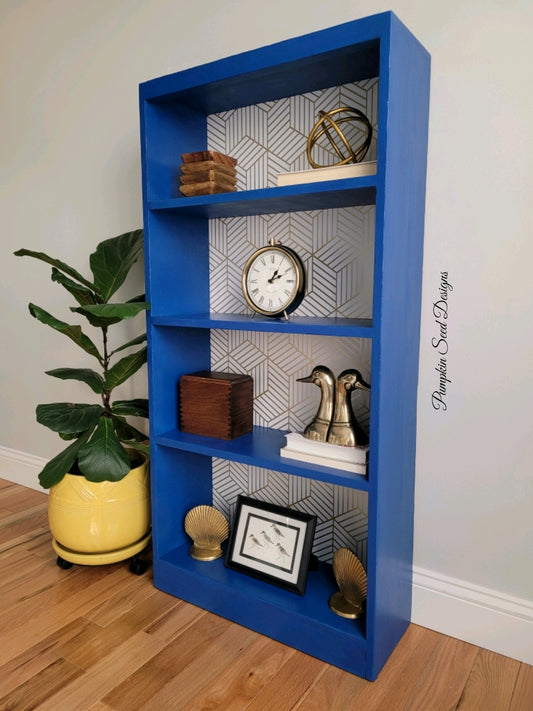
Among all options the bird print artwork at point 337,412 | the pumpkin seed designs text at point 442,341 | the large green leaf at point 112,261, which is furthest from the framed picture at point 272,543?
the large green leaf at point 112,261

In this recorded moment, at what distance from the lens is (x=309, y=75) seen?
152 centimetres

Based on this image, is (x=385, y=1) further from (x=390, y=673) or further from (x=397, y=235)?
(x=390, y=673)

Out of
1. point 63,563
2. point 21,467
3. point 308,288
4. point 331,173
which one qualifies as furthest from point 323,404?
point 21,467

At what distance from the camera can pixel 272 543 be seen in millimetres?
1729

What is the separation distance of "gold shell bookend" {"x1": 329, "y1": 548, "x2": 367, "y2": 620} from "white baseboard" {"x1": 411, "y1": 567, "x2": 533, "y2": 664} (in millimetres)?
213

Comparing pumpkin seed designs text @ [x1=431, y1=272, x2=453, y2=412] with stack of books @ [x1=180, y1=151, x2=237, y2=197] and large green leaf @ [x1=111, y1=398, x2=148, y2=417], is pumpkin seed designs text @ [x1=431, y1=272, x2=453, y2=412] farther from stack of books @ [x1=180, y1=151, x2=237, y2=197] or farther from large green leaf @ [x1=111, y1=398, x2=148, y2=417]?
large green leaf @ [x1=111, y1=398, x2=148, y2=417]

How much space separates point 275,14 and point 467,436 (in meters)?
1.38

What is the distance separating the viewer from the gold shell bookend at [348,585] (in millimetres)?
1547

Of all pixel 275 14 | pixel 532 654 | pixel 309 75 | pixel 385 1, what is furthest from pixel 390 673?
pixel 275 14

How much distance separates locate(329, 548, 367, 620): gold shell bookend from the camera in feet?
5.08

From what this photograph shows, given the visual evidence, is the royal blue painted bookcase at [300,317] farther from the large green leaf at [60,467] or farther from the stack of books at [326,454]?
the large green leaf at [60,467]

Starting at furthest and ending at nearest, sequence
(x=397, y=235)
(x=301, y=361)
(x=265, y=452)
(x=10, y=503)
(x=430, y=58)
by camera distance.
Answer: (x=10, y=503) < (x=301, y=361) < (x=265, y=452) < (x=430, y=58) < (x=397, y=235)

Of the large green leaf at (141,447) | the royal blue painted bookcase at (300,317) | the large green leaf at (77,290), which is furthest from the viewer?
the large green leaf at (141,447)

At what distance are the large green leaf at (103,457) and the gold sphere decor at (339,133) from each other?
3.39ft
